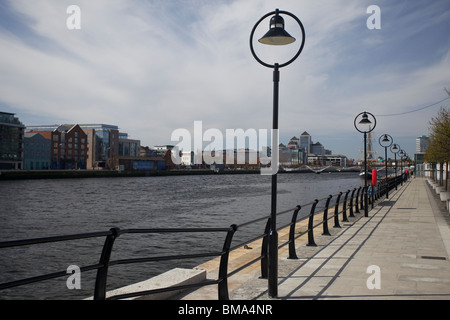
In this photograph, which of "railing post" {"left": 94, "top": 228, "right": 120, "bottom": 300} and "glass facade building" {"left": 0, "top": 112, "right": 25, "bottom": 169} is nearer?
"railing post" {"left": 94, "top": 228, "right": 120, "bottom": 300}

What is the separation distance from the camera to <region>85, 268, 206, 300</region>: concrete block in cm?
562

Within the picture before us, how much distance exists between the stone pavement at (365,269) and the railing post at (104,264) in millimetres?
1814

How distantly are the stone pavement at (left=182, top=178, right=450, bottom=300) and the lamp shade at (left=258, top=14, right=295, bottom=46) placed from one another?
4.24 meters

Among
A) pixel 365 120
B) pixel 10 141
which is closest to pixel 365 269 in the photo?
pixel 365 120

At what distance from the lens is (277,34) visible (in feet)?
21.5

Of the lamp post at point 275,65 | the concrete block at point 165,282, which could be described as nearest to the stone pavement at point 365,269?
the concrete block at point 165,282

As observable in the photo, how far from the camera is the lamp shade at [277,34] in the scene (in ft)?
21.6

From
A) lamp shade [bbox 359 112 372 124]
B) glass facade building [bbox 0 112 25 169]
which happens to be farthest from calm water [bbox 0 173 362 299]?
glass facade building [bbox 0 112 25 169]

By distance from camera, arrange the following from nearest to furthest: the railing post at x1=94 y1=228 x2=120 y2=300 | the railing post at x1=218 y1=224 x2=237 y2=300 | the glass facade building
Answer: the railing post at x1=94 y1=228 x2=120 y2=300 < the railing post at x1=218 y1=224 x2=237 y2=300 < the glass facade building

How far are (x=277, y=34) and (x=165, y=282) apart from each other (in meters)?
4.41

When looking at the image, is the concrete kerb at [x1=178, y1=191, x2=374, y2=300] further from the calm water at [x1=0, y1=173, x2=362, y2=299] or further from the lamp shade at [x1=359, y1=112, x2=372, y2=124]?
the lamp shade at [x1=359, y1=112, x2=372, y2=124]

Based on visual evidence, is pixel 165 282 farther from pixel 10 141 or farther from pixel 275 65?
pixel 10 141
